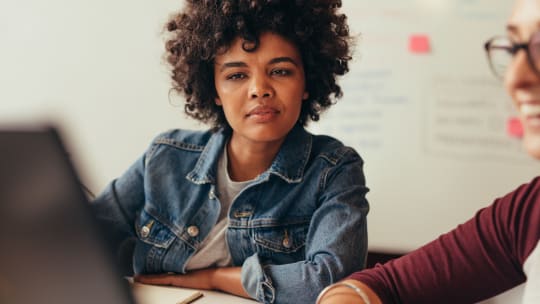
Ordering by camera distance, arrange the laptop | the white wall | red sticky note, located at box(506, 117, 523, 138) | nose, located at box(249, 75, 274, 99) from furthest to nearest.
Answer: the white wall
red sticky note, located at box(506, 117, 523, 138)
nose, located at box(249, 75, 274, 99)
the laptop

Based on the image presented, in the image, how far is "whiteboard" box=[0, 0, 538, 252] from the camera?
2.28m

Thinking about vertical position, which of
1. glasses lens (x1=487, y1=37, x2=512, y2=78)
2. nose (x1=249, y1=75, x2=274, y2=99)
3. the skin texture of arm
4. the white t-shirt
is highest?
glasses lens (x1=487, y1=37, x2=512, y2=78)

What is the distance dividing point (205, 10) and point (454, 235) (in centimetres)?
76

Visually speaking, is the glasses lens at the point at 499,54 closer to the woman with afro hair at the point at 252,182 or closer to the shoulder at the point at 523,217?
the shoulder at the point at 523,217

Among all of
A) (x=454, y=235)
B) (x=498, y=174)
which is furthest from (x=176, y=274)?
(x=498, y=174)

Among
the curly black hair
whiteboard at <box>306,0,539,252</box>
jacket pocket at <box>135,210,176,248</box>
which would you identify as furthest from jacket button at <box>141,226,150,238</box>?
whiteboard at <box>306,0,539,252</box>

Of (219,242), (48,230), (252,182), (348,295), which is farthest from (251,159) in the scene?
→ (48,230)

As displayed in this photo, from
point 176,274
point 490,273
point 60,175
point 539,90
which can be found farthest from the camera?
point 176,274

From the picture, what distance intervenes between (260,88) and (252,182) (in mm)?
220

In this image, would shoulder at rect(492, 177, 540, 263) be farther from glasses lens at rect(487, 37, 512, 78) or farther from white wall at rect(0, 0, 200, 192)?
Result: white wall at rect(0, 0, 200, 192)

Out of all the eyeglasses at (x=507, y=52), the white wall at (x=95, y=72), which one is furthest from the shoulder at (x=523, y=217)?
the white wall at (x=95, y=72)

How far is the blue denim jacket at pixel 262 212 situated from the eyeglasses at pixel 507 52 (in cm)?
44

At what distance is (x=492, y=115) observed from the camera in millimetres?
2279

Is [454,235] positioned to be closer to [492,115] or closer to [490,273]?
[490,273]
